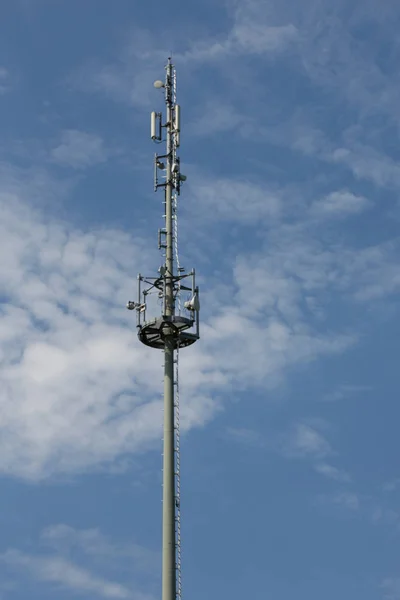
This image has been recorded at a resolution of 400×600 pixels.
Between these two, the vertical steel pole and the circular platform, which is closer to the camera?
the vertical steel pole

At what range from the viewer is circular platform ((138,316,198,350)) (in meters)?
73.3

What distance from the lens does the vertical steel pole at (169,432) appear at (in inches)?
2721

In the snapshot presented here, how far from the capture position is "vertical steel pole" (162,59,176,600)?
69125 millimetres

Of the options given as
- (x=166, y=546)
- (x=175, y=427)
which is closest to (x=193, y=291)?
(x=175, y=427)

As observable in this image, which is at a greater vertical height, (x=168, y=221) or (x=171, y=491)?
(x=168, y=221)

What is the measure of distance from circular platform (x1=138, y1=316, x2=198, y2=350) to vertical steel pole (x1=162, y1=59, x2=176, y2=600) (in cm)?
34

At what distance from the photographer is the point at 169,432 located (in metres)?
71.8

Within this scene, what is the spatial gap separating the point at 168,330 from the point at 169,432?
630cm

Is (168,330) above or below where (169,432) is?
above

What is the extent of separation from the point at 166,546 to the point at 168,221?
20691mm

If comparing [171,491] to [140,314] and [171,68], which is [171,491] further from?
[171,68]

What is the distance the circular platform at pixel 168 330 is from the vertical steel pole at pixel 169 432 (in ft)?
1.11

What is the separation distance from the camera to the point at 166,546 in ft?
228

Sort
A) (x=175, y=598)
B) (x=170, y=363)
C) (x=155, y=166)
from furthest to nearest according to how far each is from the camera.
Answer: (x=155, y=166)
(x=170, y=363)
(x=175, y=598)
